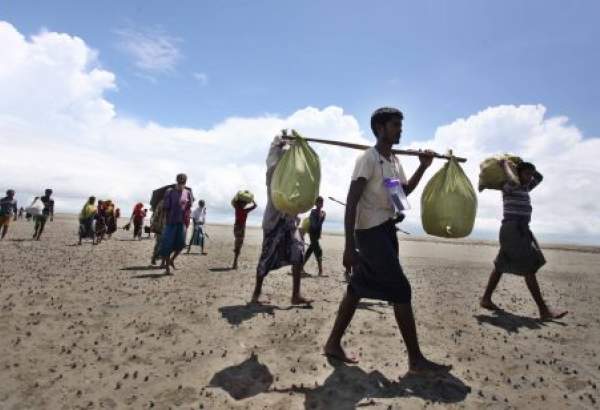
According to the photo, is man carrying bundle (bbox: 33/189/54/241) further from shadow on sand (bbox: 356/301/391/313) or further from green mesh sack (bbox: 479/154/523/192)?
green mesh sack (bbox: 479/154/523/192)

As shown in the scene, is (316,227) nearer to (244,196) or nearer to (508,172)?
(244,196)

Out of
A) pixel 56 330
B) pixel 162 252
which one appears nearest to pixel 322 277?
pixel 162 252

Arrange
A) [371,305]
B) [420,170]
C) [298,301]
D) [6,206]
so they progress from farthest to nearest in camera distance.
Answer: [6,206], [371,305], [298,301], [420,170]

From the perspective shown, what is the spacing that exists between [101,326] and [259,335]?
82.9 inches

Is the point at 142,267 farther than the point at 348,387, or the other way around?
the point at 142,267

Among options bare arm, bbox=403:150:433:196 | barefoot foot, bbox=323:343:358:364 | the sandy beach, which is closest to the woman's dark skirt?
the sandy beach

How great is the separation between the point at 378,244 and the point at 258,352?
1889 mm

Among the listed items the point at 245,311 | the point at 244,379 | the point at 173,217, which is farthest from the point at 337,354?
the point at 173,217

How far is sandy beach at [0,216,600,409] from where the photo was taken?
3.86m

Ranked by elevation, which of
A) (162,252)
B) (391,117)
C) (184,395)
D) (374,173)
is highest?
(391,117)

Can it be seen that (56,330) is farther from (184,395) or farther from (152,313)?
(184,395)

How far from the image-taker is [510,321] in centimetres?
662

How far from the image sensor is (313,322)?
240 inches

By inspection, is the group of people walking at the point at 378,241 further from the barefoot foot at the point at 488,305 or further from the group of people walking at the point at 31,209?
the group of people walking at the point at 31,209
